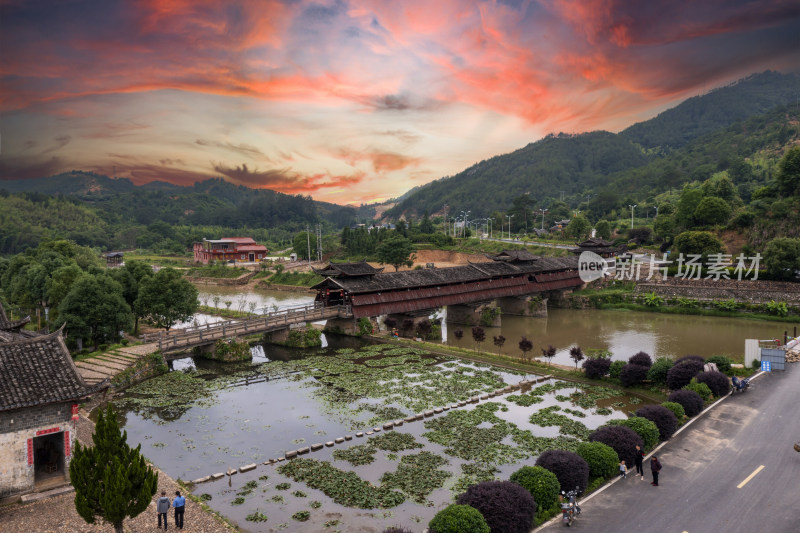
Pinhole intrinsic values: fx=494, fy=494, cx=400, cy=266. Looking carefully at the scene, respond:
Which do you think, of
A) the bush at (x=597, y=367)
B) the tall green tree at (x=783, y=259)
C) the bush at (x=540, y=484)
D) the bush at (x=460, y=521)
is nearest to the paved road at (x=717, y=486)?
the bush at (x=540, y=484)

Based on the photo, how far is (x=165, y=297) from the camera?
34.4 m

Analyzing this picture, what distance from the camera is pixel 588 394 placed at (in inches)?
933

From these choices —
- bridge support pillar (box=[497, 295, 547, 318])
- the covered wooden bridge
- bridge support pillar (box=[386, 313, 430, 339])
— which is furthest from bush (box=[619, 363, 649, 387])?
bridge support pillar (box=[497, 295, 547, 318])

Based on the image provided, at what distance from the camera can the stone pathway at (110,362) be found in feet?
82.9

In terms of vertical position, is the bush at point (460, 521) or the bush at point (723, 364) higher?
the bush at point (460, 521)

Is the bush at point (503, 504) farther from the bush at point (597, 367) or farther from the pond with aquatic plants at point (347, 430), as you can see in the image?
the bush at point (597, 367)

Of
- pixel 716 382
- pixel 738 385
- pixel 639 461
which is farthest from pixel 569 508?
pixel 738 385

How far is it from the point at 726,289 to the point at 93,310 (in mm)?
54891

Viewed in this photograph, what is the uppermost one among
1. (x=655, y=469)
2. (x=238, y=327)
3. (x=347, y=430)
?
(x=238, y=327)

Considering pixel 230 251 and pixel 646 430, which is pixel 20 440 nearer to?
pixel 646 430

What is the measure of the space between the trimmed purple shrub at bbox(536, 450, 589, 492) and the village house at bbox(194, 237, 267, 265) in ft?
300

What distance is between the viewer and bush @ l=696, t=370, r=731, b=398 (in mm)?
21750

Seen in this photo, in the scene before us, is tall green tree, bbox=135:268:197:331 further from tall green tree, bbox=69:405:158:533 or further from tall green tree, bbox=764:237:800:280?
tall green tree, bbox=764:237:800:280

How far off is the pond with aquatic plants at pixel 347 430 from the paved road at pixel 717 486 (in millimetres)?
3297
